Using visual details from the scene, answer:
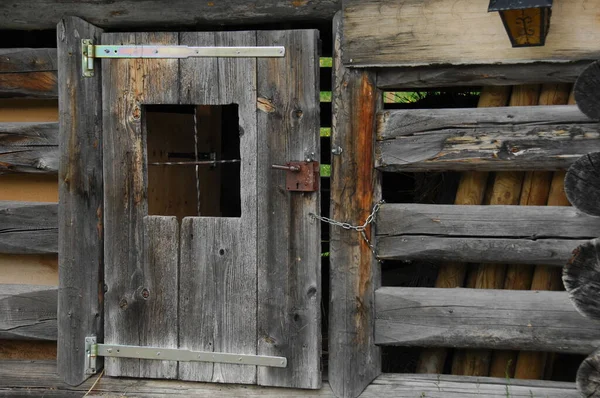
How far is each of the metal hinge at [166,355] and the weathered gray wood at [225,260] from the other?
0.12ft

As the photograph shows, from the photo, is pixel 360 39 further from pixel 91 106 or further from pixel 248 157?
pixel 91 106

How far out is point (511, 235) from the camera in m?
4.13

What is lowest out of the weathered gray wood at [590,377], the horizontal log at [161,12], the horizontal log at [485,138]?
the weathered gray wood at [590,377]

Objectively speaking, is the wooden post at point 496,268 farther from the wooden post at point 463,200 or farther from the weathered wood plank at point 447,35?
the weathered wood plank at point 447,35

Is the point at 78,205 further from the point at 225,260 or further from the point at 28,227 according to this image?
the point at 225,260

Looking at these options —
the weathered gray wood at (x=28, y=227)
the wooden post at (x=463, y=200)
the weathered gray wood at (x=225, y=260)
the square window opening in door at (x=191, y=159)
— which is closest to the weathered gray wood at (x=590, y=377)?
the wooden post at (x=463, y=200)

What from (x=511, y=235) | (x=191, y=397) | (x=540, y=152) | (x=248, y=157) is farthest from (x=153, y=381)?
(x=540, y=152)

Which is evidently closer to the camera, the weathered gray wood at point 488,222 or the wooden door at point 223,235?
the weathered gray wood at point 488,222

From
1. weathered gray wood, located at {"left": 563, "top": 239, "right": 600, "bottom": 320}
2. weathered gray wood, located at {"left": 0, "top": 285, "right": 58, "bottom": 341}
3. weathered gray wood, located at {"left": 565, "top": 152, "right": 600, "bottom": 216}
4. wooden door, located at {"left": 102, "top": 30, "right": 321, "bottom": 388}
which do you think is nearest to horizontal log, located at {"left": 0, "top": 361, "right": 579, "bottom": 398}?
wooden door, located at {"left": 102, "top": 30, "right": 321, "bottom": 388}

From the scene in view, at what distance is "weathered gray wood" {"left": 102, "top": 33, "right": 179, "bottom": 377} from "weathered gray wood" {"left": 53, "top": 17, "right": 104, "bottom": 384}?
0.08 m

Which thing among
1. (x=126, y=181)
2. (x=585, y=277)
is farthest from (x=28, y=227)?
(x=585, y=277)

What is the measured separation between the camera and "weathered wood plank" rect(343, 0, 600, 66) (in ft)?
12.9

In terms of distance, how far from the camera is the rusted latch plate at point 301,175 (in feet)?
13.9

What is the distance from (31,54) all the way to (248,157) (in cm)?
143
